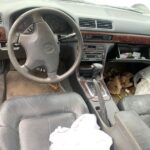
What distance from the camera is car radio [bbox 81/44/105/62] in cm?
212

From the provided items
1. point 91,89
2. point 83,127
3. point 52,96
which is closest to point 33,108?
point 52,96

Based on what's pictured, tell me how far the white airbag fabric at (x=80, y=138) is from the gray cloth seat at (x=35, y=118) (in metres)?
0.06

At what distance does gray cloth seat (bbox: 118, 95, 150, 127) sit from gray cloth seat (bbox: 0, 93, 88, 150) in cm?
31

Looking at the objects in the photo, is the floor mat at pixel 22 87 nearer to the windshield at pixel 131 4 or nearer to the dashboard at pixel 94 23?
the dashboard at pixel 94 23

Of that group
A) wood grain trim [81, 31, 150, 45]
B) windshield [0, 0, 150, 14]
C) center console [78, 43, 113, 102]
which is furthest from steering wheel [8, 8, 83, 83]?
windshield [0, 0, 150, 14]

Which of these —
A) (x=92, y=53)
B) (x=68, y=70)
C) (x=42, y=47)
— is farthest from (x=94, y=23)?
(x=42, y=47)

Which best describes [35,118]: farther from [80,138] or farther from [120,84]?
[120,84]

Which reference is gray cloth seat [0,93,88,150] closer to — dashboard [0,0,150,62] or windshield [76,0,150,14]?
dashboard [0,0,150,62]

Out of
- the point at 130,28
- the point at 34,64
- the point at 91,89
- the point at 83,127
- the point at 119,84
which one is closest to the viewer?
the point at 83,127

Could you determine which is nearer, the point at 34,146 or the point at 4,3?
the point at 34,146

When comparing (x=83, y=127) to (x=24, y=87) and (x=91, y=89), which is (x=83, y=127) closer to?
(x=91, y=89)

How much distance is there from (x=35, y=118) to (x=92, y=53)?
2.42ft

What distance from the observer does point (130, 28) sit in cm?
219

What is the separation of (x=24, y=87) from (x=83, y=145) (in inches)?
39.3
